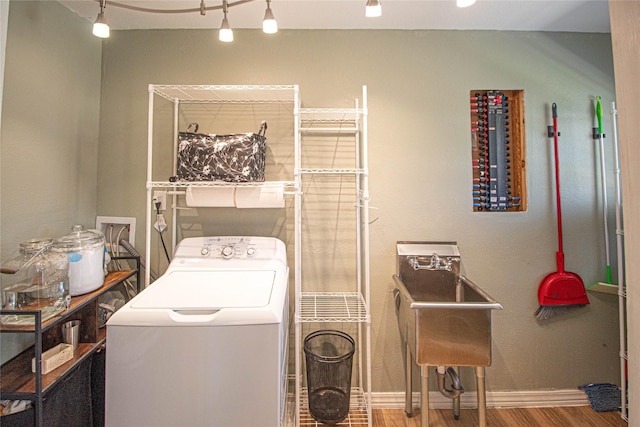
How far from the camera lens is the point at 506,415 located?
1.80 metres

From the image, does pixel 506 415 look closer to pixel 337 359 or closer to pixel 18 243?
pixel 337 359

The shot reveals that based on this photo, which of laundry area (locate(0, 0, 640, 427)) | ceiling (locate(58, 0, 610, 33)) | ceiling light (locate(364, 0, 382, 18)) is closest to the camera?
ceiling light (locate(364, 0, 382, 18))

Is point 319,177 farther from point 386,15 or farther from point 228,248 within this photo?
point 386,15

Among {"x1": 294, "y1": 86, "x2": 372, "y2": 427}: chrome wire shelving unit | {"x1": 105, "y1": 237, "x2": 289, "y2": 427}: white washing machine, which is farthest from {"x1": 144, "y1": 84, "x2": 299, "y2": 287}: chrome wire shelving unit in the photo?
{"x1": 105, "y1": 237, "x2": 289, "y2": 427}: white washing machine

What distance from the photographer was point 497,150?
197 cm

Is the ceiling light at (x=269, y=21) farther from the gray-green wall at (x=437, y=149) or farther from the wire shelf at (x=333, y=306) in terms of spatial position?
the wire shelf at (x=333, y=306)

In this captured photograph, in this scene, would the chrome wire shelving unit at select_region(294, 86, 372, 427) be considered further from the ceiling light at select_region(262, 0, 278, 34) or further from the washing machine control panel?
the ceiling light at select_region(262, 0, 278, 34)

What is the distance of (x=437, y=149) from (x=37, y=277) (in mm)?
2259

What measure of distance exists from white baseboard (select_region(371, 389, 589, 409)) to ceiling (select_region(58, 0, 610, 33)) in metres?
2.42

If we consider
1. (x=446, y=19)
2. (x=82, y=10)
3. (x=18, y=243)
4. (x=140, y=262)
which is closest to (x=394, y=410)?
(x=140, y=262)

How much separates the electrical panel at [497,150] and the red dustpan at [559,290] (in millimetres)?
224

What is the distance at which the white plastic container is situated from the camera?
1.33 m

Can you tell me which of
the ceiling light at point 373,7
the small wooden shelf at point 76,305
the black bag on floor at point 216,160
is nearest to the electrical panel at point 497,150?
the ceiling light at point 373,7

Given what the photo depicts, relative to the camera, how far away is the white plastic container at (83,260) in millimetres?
1334
